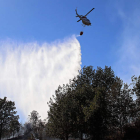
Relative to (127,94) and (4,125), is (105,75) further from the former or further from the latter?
(4,125)

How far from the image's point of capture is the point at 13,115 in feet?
199

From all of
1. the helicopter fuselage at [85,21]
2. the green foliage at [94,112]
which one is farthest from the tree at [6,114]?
the helicopter fuselage at [85,21]

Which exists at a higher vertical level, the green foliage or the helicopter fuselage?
the helicopter fuselage

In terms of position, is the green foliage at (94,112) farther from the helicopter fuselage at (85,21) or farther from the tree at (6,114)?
the tree at (6,114)

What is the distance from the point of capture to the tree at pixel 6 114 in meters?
58.4

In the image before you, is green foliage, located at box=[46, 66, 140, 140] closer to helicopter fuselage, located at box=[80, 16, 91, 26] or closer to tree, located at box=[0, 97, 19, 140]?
helicopter fuselage, located at box=[80, 16, 91, 26]

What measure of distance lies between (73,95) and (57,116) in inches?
230

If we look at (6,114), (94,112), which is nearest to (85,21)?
(94,112)

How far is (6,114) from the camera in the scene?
59156 mm

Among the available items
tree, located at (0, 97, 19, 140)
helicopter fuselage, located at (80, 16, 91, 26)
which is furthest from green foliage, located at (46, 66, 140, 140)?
tree, located at (0, 97, 19, 140)

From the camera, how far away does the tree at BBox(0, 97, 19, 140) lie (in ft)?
192

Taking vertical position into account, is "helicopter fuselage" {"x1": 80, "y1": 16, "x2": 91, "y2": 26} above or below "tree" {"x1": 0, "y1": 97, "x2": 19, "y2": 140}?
above

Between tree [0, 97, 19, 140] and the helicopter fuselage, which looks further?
tree [0, 97, 19, 140]

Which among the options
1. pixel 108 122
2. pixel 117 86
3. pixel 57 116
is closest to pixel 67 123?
pixel 57 116
